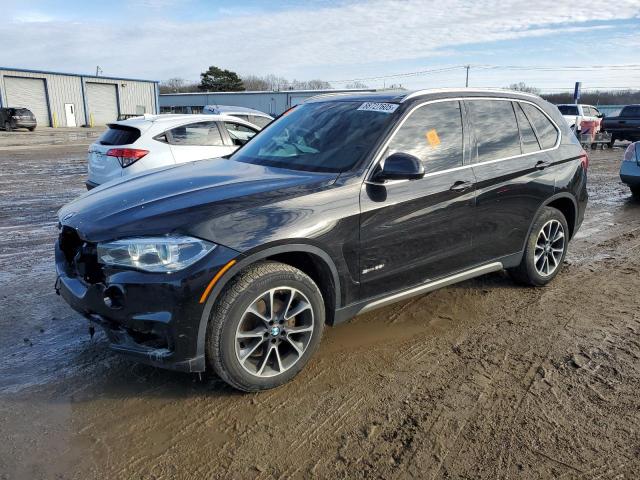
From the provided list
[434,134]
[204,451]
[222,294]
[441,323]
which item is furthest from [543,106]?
A: [204,451]

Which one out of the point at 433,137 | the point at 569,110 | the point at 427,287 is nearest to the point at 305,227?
the point at 427,287

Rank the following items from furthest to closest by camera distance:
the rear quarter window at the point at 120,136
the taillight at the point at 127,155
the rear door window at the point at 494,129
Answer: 1. the rear quarter window at the point at 120,136
2. the taillight at the point at 127,155
3. the rear door window at the point at 494,129

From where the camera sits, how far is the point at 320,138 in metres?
3.96

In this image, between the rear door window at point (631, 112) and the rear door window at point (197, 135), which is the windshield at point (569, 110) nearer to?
the rear door window at point (631, 112)

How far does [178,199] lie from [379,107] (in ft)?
5.68

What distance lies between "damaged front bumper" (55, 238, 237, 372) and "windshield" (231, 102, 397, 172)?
1193 millimetres

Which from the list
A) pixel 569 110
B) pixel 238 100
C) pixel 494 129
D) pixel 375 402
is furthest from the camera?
pixel 238 100

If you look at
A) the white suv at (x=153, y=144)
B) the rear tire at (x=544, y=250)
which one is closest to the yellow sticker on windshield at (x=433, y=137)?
the rear tire at (x=544, y=250)

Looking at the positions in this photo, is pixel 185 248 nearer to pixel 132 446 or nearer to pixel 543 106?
pixel 132 446

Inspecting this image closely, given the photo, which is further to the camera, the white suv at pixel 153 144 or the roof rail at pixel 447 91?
the white suv at pixel 153 144

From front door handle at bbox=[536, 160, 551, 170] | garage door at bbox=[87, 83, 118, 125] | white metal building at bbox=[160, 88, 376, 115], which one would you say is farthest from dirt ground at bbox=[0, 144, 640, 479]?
garage door at bbox=[87, 83, 118, 125]

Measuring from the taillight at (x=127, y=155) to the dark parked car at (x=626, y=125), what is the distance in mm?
22415

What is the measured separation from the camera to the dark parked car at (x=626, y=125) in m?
22.2

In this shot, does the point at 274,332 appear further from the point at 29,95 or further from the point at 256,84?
the point at 256,84
